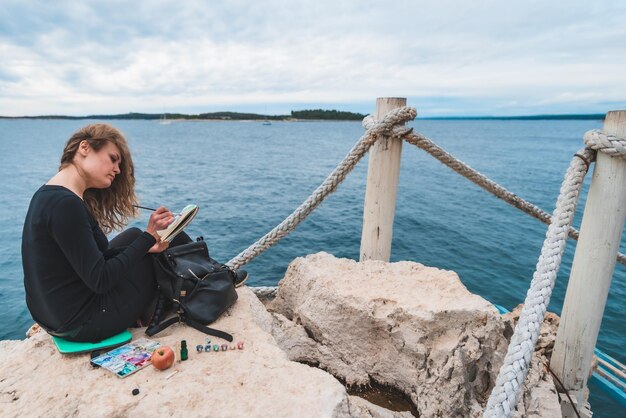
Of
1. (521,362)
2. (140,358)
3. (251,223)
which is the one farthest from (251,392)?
(251,223)

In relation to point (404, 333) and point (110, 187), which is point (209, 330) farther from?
point (404, 333)

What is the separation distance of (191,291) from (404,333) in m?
1.79

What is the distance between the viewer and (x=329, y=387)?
2295 mm

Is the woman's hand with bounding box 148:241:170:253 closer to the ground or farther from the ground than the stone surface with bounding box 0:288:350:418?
farther from the ground

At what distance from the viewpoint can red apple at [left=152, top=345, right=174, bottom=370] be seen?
2.46m

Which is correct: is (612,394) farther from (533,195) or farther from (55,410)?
(533,195)

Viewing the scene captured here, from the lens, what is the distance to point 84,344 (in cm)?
267

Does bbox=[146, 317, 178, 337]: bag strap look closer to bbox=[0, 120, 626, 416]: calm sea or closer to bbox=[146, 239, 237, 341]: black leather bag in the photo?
bbox=[146, 239, 237, 341]: black leather bag

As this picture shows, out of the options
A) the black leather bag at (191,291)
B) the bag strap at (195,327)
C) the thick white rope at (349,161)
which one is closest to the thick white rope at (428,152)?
the thick white rope at (349,161)

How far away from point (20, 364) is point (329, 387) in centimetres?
215

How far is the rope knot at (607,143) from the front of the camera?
117 inches

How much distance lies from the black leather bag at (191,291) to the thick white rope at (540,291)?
1.89m

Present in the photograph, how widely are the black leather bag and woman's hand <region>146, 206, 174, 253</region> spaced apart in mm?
111

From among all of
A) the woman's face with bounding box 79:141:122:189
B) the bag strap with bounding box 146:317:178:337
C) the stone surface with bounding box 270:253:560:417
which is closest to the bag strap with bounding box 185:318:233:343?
the bag strap with bounding box 146:317:178:337
